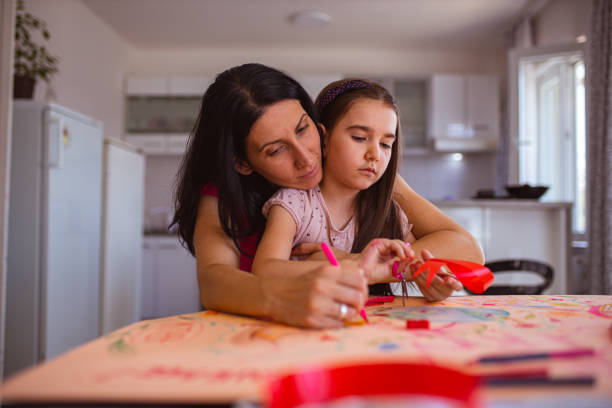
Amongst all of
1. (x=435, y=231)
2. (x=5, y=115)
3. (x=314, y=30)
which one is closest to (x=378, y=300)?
(x=435, y=231)

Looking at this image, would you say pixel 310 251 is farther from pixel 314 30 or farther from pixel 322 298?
pixel 314 30

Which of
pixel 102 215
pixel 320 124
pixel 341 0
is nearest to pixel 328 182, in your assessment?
pixel 320 124

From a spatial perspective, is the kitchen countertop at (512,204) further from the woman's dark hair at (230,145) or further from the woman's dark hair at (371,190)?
the woman's dark hair at (230,145)

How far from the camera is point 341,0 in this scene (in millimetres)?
3967

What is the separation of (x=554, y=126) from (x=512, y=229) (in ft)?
5.46

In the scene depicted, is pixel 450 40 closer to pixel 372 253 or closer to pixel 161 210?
pixel 161 210

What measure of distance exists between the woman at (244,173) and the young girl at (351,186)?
0.05 m

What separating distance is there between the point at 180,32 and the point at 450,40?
3.02 m

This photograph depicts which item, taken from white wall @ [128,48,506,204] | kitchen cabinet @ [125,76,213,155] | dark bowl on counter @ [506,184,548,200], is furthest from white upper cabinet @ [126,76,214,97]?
dark bowl on counter @ [506,184,548,200]

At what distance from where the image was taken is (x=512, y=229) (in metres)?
3.05

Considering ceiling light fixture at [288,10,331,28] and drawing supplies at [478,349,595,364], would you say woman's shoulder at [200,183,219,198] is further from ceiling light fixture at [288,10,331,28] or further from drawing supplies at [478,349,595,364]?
ceiling light fixture at [288,10,331,28]

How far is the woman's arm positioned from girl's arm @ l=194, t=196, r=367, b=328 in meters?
0.37

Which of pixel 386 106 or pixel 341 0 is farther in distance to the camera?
pixel 341 0

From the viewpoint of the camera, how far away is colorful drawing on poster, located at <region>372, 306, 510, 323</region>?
702mm
